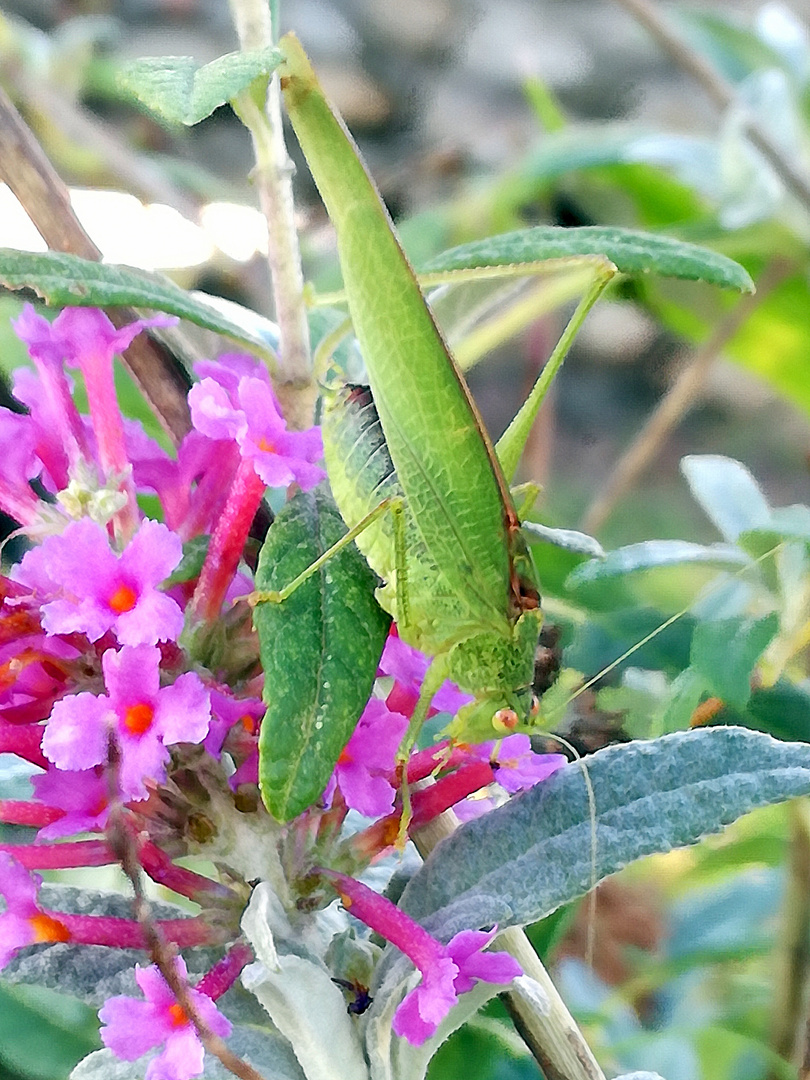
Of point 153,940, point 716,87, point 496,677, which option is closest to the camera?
point 153,940

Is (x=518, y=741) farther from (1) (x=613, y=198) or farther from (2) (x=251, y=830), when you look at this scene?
(1) (x=613, y=198)

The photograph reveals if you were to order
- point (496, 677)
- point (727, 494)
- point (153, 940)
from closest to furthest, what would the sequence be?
A: 1. point (153, 940)
2. point (496, 677)
3. point (727, 494)

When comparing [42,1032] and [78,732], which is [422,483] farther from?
[42,1032]

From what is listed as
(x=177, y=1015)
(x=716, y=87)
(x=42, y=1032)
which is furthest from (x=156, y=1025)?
(x=716, y=87)

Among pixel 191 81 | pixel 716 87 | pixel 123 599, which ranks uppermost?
pixel 716 87

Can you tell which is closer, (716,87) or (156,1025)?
(156,1025)

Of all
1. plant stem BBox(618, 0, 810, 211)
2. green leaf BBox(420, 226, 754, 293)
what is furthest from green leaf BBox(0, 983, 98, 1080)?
plant stem BBox(618, 0, 810, 211)

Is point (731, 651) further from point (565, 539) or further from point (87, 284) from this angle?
point (87, 284)

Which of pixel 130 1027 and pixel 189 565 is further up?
pixel 189 565
